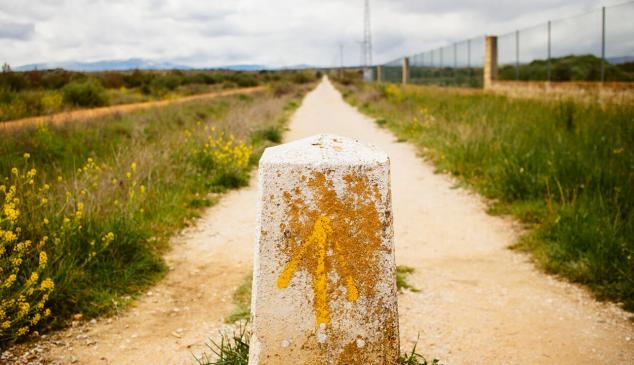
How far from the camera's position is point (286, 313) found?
6.00ft

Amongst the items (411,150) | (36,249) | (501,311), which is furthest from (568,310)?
(411,150)

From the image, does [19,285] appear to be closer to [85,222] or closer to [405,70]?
[85,222]

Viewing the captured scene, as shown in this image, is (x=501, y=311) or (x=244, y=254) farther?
(x=244, y=254)

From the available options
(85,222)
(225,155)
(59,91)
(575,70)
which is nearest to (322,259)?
(85,222)

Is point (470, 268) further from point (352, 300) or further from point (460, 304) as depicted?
point (352, 300)

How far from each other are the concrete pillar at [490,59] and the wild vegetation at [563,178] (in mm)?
9797

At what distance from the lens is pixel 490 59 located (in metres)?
19.2

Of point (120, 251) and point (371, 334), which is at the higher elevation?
point (371, 334)

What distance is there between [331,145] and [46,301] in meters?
2.44

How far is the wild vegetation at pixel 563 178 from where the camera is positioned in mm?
3992

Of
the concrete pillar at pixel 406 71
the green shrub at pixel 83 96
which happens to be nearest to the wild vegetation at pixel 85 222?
the green shrub at pixel 83 96

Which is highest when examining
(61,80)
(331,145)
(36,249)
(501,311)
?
(61,80)

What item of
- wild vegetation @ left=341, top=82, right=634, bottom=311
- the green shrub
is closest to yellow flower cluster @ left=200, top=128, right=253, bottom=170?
wild vegetation @ left=341, top=82, right=634, bottom=311

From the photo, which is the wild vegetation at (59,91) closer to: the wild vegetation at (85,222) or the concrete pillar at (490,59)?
the wild vegetation at (85,222)
